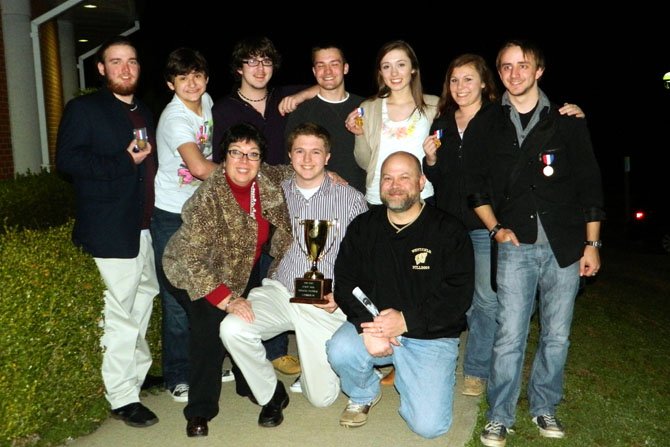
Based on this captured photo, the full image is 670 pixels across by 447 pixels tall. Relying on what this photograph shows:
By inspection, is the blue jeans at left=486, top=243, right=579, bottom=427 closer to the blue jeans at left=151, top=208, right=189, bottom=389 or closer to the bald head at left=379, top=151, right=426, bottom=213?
the bald head at left=379, top=151, right=426, bottom=213

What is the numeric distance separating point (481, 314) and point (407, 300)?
29.8 inches

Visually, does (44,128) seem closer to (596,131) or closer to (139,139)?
(139,139)

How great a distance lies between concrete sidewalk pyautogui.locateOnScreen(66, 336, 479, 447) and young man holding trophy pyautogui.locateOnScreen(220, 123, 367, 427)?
0.12 metres

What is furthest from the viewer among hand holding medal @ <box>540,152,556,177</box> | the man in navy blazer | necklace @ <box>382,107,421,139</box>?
necklace @ <box>382,107,421,139</box>

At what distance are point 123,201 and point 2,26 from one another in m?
7.82

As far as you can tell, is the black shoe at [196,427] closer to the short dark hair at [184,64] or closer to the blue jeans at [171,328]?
the blue jeans at [171,328]

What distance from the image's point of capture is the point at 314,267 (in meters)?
4.63

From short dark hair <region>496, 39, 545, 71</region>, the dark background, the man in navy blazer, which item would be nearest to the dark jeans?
the man in navy blazer

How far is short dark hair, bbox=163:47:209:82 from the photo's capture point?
4.71 meters

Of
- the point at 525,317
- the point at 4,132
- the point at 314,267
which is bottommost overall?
the point at 525,317

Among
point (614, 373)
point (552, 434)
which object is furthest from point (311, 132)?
point (614, 373)

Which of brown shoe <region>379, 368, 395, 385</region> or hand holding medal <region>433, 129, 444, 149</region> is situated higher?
hand holding medal <region>433, 129, 444, 149</region>

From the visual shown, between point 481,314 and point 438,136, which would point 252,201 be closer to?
point 438,136

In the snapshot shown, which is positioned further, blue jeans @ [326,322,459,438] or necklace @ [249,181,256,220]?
necklace @ [249,181,256,220]
